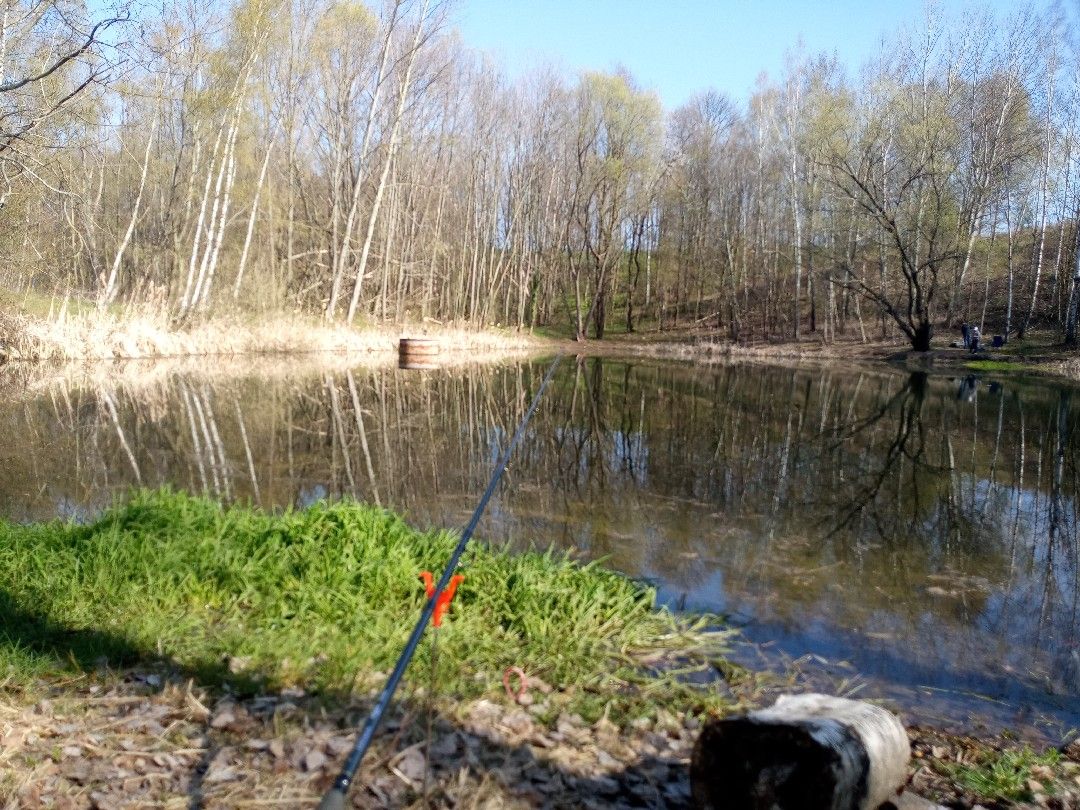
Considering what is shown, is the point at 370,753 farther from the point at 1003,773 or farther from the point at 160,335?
the point at 160,335

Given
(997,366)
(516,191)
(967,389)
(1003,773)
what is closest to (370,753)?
(1003,773)

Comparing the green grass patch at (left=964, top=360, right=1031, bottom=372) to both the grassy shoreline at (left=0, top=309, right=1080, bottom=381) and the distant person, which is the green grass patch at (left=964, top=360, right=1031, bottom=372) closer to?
the grassy shoreline at (left=0, top=309, right=1080, bottom=381)

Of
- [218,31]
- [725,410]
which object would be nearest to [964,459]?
[725,410]

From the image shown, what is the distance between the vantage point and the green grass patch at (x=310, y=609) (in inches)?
153

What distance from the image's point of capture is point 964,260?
32.2 meters

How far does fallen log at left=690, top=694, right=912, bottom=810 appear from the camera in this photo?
2.66 m

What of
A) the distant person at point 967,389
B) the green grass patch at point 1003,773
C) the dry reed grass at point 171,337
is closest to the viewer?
the green grass patch at point 1003,773

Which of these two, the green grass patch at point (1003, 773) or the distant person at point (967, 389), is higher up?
the distant person at point (967, 389)

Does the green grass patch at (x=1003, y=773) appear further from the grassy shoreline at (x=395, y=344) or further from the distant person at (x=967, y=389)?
the grassy shoreline at (x=395, y=344)

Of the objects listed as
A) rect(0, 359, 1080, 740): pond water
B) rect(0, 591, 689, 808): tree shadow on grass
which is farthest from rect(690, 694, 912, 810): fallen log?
rect(0, 359, 1080, 740): pond water

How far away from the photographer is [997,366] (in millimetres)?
27016

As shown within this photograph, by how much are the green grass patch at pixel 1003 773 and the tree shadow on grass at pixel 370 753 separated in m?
1.15

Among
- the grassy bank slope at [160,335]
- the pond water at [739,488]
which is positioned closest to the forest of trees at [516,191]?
the grassy bank slope at [160,335]

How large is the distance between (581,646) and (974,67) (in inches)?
1411
